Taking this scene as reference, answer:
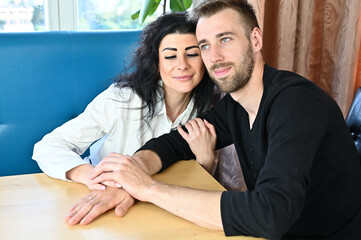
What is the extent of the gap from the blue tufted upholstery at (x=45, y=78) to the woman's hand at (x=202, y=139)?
56 cm

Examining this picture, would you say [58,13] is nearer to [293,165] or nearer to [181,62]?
[181,62]

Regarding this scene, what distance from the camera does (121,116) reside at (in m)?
1.72

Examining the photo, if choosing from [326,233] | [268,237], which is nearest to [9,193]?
[268,237]

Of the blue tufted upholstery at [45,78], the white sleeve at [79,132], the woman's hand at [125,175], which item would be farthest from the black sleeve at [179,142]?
the blue tufted upholstery at [45,78]

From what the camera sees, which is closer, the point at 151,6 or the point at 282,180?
the point at 282,180

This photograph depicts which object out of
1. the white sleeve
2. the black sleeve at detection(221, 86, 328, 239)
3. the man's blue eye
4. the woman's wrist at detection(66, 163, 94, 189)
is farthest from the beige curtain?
the woman's wrist at detection(66, 163, 94, 189)

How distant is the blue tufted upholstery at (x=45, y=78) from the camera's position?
1829 millimetres

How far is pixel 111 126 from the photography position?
172 centimetres

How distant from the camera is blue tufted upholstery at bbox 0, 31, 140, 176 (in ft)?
6.00

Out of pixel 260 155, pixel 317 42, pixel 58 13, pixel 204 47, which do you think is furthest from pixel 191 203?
pixel 58 13

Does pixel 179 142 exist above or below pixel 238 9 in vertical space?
below

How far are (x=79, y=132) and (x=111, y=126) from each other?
13cm

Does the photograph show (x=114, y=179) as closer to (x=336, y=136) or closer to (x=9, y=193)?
(x=9, y=193)

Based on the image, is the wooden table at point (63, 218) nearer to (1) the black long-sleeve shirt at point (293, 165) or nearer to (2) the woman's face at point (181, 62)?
(1) the black long-sleeve shirt at point (293, 165)
